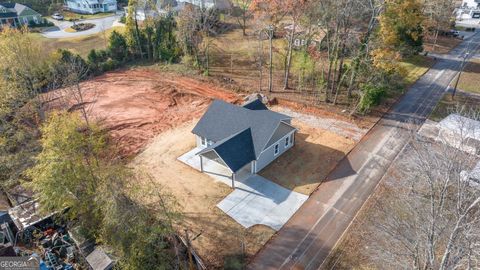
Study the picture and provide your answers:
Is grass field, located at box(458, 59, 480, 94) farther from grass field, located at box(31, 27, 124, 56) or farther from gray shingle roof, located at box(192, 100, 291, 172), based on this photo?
grass field, located at box(31, 27, 124, 56)

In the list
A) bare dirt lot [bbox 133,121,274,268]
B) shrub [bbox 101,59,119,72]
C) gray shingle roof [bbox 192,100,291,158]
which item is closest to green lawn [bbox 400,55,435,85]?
gray shingle roof [bbox 192,100,291,158]

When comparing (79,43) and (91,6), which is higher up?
(91,6)

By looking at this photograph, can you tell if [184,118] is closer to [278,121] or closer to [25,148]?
[278,121]

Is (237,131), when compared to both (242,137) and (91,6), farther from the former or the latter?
(91,6)

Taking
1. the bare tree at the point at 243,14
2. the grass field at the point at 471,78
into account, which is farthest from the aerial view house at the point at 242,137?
the bare tree at the point at 243,14

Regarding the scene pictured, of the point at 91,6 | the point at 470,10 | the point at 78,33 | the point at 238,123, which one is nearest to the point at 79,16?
the point at 91,6

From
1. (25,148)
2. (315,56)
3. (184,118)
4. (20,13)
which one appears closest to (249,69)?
(315,56)
